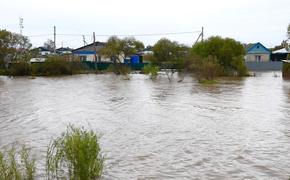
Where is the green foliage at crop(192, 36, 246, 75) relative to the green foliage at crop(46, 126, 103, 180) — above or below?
above

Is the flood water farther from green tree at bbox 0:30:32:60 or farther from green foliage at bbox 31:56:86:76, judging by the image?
green tree at bbox 0:30:32:60

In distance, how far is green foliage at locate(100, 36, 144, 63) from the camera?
58.9m

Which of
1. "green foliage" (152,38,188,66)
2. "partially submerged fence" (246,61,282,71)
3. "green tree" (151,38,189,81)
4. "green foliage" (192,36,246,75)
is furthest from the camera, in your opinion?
"partially submerged fence" (246,61,282,71)

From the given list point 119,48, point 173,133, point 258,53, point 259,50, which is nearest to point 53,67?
point 119,48

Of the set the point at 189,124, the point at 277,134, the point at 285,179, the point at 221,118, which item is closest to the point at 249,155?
the point at 285,179

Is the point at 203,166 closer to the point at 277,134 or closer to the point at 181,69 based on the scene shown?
the point at 277,134

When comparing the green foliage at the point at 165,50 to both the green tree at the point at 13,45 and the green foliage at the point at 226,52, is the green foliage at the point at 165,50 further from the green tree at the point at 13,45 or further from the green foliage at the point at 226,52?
the green tree at the point at 13,45

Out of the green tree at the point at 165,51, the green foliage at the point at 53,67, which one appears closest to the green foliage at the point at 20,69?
the green foliage at the point at 53,67

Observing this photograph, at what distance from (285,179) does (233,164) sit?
1134 mm

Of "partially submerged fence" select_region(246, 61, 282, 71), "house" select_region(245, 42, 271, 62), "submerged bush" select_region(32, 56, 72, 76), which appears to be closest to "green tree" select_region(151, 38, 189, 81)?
"submerged bush" select_region(32, 56, 72, 76)

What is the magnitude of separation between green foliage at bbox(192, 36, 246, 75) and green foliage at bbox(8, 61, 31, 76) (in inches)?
775

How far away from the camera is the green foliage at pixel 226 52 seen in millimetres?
44688

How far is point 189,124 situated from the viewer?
486 inches

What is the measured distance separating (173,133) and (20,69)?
40.9 meters
